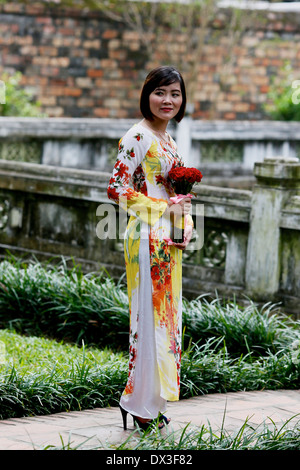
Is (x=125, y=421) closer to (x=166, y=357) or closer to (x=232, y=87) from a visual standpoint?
(x=166, y=357)

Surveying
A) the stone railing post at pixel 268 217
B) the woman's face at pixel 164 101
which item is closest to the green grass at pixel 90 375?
the stone railing post at pixel 268 217

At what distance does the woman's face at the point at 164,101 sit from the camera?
4.80 meters

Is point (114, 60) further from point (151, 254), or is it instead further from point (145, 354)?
point (145, 354)

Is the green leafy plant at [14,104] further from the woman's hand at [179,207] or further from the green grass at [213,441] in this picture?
the green grass at [213,441]

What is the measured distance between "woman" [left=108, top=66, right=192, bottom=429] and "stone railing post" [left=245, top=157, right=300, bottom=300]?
2.96 m

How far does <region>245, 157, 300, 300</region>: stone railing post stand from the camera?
770 centimetres

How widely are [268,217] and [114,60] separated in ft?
43.4

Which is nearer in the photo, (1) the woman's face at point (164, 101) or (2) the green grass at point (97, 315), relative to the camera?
(1) the woman's face at point (164, 101)

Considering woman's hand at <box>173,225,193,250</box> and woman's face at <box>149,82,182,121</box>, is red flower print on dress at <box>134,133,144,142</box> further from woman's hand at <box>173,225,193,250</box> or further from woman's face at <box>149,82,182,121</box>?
woman's hand at <box>173,225,193,250</box>

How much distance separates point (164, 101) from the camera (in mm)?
4789

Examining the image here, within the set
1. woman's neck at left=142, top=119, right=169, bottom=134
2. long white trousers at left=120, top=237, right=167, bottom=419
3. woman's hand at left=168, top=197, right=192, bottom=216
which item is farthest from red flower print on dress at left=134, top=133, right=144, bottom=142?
long white trousers at left=120, top=237, right=167, bottom=419

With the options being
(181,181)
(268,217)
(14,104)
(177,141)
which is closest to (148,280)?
(181,181)

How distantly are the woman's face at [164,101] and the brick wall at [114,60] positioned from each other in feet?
49.0
